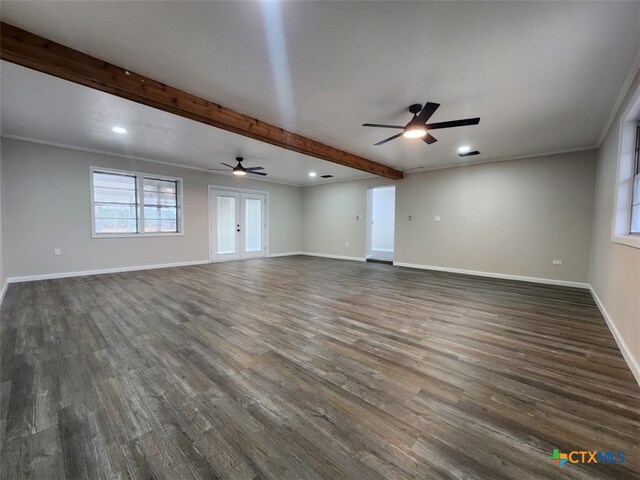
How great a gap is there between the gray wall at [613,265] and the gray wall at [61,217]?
25.6 ft

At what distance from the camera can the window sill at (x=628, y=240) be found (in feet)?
7.38

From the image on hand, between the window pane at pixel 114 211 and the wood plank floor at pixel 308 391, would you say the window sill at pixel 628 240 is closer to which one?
the wood plank floor at pixel 308 391

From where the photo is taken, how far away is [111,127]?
4.14m

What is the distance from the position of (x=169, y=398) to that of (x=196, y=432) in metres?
0.42

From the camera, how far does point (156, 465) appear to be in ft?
4.19

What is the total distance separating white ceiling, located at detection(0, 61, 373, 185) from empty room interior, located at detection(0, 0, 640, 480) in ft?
0.17

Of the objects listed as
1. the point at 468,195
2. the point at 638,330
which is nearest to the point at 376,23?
the point at 638,330

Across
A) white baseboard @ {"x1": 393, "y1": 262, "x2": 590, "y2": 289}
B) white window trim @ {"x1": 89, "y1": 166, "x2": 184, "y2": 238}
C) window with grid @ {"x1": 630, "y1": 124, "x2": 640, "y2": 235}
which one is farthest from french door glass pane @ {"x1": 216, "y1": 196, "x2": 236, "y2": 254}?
window with grid @ {"x1": 630, "y1": 124, "x2": 640, "y2": 235}

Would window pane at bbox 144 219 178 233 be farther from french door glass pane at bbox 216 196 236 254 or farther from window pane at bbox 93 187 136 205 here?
french door glass pane at bbox 216 196 236 254

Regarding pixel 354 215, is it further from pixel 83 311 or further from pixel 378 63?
pixel 83 311

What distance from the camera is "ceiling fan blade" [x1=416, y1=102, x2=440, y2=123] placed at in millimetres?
2732

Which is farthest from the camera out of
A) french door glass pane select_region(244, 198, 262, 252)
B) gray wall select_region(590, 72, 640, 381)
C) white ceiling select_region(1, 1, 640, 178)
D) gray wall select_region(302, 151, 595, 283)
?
french door glass pane select_region(244, 198, 262, 252)

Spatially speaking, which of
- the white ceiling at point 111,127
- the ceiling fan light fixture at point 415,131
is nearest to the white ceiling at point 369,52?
the white ceiling at point 111,127

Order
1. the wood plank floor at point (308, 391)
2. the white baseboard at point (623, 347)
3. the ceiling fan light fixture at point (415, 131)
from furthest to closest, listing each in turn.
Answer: the ceiling fan light fixture at point (415, 131)
the white baseboard at point (623, 347)
the wood plank floor at point (308, 391)
